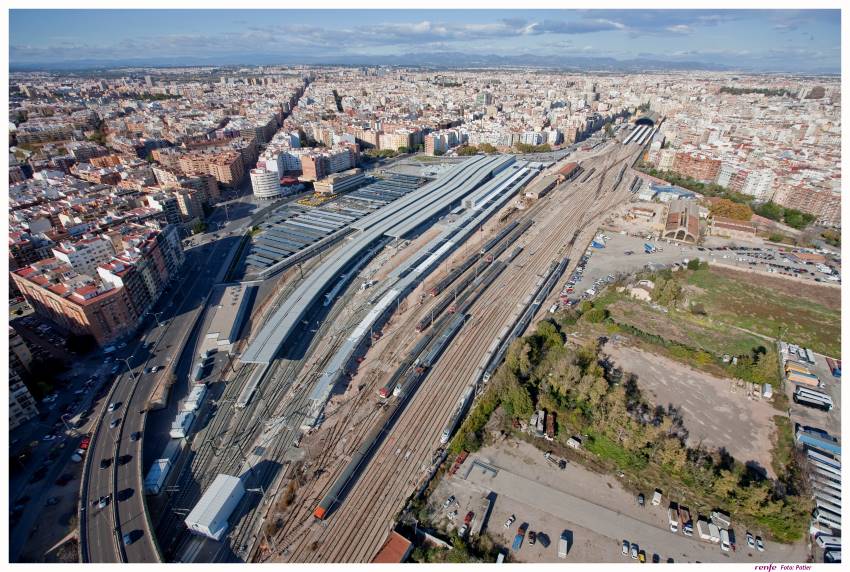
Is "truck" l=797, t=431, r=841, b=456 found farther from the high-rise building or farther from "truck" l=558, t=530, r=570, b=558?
the high-rise building

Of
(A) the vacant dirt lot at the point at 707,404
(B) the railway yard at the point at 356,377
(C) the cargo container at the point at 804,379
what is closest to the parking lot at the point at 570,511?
(B) the railway yard at the point at 356,377

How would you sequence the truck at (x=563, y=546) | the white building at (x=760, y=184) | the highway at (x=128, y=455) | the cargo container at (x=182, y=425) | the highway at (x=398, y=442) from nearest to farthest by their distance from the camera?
the highway at (x=128, y=455) → the truck at (x=563, y=546) → the highway at (x=398, y=442) → the cargo container at (x=182, y=425) → the white building at (x=760, y=184)

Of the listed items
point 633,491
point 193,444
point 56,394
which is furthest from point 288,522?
point 56,394

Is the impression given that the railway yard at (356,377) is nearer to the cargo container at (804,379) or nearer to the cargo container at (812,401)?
the cargo container at (804,379)

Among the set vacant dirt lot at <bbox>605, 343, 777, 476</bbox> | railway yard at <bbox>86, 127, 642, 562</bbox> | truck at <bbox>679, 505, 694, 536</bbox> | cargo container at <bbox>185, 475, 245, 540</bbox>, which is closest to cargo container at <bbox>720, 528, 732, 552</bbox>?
truck at <bbox>679, 505, 694, 536</bbox>

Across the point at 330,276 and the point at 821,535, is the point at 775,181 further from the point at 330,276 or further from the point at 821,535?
the point at 330,276

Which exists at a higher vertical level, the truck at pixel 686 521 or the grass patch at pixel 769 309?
the grass patch at pixel 769 309

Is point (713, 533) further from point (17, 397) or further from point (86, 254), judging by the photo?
A: point (86, 254)
